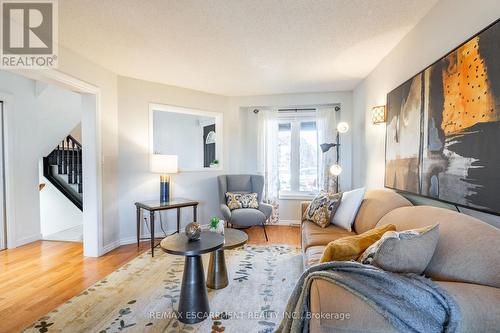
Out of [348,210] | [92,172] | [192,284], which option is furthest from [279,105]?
[192,284]

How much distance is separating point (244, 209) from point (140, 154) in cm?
171

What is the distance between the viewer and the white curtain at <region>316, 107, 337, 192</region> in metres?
4.40

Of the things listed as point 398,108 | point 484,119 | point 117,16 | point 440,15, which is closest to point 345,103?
point 398,108

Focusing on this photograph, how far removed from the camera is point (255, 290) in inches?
92.6

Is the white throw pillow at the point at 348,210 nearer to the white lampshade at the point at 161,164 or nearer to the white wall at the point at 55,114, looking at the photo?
the white lampshade at the point at 161,164

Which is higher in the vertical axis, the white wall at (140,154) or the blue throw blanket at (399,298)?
the white wall at (140,154)

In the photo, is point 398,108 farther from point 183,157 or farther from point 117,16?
point 183,157

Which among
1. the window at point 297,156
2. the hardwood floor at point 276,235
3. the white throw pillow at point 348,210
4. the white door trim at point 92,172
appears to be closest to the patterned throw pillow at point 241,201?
the hardwood floor at point 276,235

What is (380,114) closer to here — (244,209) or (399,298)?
(244,209)

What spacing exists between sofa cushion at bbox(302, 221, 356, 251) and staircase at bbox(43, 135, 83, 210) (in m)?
4.20

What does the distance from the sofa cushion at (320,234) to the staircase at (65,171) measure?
4.20 meters

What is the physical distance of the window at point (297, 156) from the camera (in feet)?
15.3

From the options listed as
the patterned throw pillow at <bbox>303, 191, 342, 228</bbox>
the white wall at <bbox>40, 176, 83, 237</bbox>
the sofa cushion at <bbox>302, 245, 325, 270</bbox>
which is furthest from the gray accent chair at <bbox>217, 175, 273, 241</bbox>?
the white wall at <bbox>40, 176, 83, 237</bbox>

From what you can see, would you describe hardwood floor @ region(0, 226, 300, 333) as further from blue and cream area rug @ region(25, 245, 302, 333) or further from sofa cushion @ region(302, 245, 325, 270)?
sofa cushion @ region(302, 245, 325, 270)
